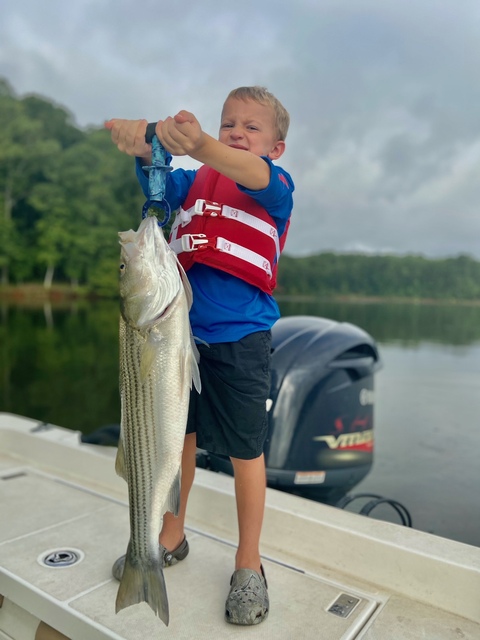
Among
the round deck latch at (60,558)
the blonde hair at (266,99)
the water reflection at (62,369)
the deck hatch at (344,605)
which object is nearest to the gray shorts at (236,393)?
the deck hatch at (344,605)

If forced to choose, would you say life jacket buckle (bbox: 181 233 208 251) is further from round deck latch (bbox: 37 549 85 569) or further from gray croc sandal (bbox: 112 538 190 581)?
round deck latch (bbox: 37 549 85 569)

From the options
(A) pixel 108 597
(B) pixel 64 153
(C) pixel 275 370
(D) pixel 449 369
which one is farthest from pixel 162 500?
(B) pixel 64 153

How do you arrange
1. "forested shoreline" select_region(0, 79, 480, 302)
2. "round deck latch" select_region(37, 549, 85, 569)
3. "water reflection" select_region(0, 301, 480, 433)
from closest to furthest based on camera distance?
"round deck latch" select_region(37, 549, 85, 569) < "water reflection" select_region(0, 301, 480, 433) < "forested shoreline" select_region(0, 79, 480, 302)

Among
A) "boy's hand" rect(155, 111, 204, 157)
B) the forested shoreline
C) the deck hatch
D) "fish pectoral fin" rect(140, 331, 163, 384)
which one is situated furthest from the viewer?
the forested shoreline

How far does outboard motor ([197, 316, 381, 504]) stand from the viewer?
339cm

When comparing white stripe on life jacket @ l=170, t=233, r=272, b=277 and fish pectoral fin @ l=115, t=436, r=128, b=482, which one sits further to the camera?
white stripe on life jacket @ l=170, t=233, r=272, b=277

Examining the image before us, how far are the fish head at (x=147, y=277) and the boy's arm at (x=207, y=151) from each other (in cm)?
27

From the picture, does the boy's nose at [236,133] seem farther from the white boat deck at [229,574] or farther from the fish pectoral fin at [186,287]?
the white boat deck at [229,574]

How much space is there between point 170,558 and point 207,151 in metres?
1.69

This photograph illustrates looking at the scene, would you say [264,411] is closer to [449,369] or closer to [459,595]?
[459,595]

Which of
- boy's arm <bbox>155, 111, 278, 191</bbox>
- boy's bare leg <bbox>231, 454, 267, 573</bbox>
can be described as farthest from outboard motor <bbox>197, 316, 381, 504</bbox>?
boy's arm <bbox>155, 111, 278, 191</bbox>

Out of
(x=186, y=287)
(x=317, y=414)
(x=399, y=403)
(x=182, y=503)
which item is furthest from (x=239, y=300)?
(x=399, y=403)

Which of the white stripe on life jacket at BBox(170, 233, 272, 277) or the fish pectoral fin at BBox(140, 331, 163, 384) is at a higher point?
the white stripe on life jacket at BBox(170, 233, 272, 277)

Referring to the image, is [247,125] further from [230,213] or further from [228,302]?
[228,302]
